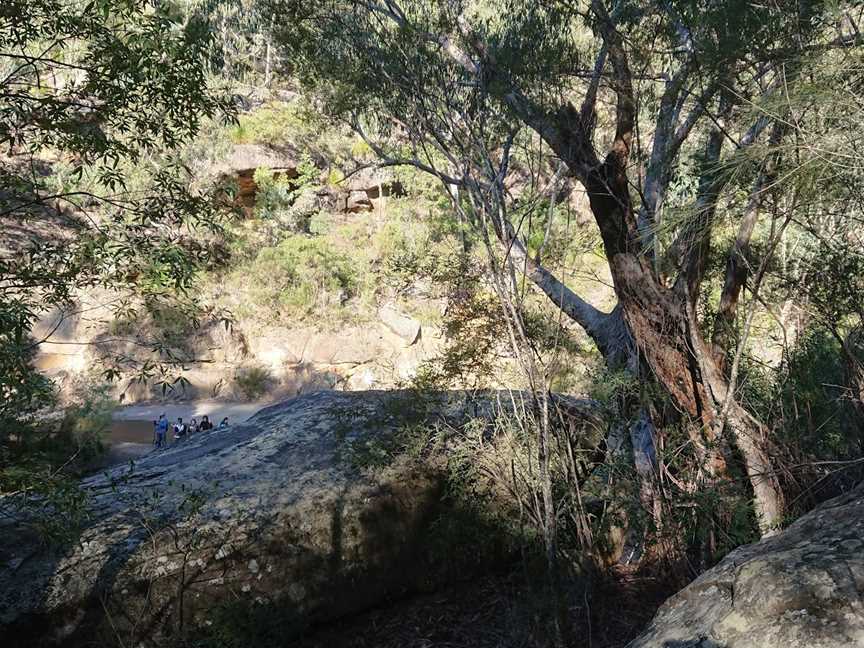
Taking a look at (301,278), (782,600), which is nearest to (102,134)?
(782,600)

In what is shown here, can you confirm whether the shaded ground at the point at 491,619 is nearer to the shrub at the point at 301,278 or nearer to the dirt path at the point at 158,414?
the dirt path at the point at 158,414

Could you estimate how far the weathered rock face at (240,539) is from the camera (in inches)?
123

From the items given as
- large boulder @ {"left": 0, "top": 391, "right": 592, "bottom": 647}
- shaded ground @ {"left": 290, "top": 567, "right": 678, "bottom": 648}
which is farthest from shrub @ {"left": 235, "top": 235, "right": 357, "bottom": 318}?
shaded ground @ {"left": 290, "top": 567, "right": 678, "bottom": 648}

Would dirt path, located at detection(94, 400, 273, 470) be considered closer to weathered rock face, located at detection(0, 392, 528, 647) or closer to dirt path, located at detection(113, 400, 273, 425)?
dirt path, located at detection(113, 400, 273, 425)

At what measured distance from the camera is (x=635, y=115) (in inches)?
192

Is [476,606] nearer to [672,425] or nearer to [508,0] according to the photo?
[672,425]

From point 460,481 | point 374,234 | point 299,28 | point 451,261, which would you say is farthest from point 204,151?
point 460,481

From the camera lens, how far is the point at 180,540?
11.4 ft

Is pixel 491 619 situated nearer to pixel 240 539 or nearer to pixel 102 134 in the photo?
pixel 240 539

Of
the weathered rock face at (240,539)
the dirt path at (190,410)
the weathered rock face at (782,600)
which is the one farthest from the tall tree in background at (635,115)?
the dirt path at (190,410)

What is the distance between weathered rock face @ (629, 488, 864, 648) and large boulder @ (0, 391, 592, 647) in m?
2.00

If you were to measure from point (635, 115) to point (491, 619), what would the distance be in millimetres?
3633

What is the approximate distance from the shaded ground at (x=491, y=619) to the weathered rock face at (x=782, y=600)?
1319 mm

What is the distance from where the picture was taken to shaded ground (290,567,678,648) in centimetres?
373
